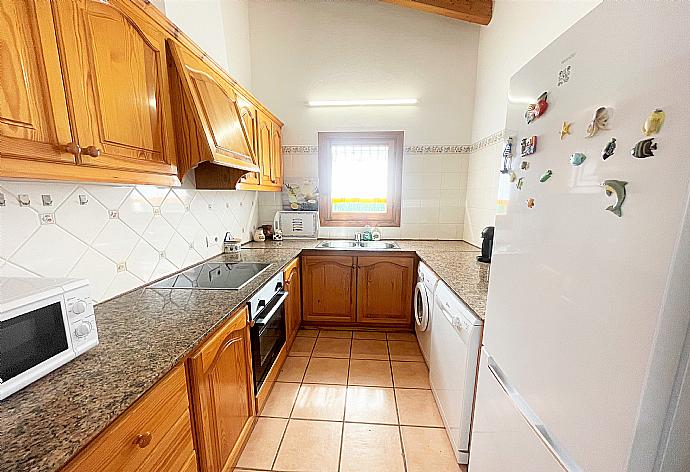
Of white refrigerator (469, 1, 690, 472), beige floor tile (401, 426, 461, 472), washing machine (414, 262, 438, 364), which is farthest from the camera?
washing machine (414, 262, 438, 364)

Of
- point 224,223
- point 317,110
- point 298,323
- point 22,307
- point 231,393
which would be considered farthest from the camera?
point 317,110

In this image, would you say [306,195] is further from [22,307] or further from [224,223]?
[22,307]

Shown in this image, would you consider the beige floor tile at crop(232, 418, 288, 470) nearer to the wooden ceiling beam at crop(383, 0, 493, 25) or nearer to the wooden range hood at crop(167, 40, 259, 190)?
the wooden range hood at crop(167, 40, 259, 190)

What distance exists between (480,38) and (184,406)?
11.3 ft

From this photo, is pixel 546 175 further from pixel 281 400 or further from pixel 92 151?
pixel 281 400

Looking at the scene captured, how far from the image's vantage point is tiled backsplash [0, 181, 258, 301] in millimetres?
982

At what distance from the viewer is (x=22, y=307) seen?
0.69m

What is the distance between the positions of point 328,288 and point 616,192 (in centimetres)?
→ 230

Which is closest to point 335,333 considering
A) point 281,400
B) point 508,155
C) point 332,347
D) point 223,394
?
point 332,347

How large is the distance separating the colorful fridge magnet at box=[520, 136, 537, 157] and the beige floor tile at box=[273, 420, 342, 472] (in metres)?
1.59

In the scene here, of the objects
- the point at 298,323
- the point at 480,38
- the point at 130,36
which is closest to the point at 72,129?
the point at 130,36

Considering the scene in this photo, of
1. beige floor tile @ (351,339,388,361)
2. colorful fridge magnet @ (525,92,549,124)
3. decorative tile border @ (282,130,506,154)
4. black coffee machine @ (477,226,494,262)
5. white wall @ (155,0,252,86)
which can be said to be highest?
white wall @ (155,0,252,86)

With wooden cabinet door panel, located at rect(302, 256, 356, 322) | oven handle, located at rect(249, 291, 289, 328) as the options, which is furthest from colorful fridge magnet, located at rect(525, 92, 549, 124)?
wooden cabinet door panel, located at rect(302, 256, 356, 322)

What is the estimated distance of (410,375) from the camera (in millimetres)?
2135
